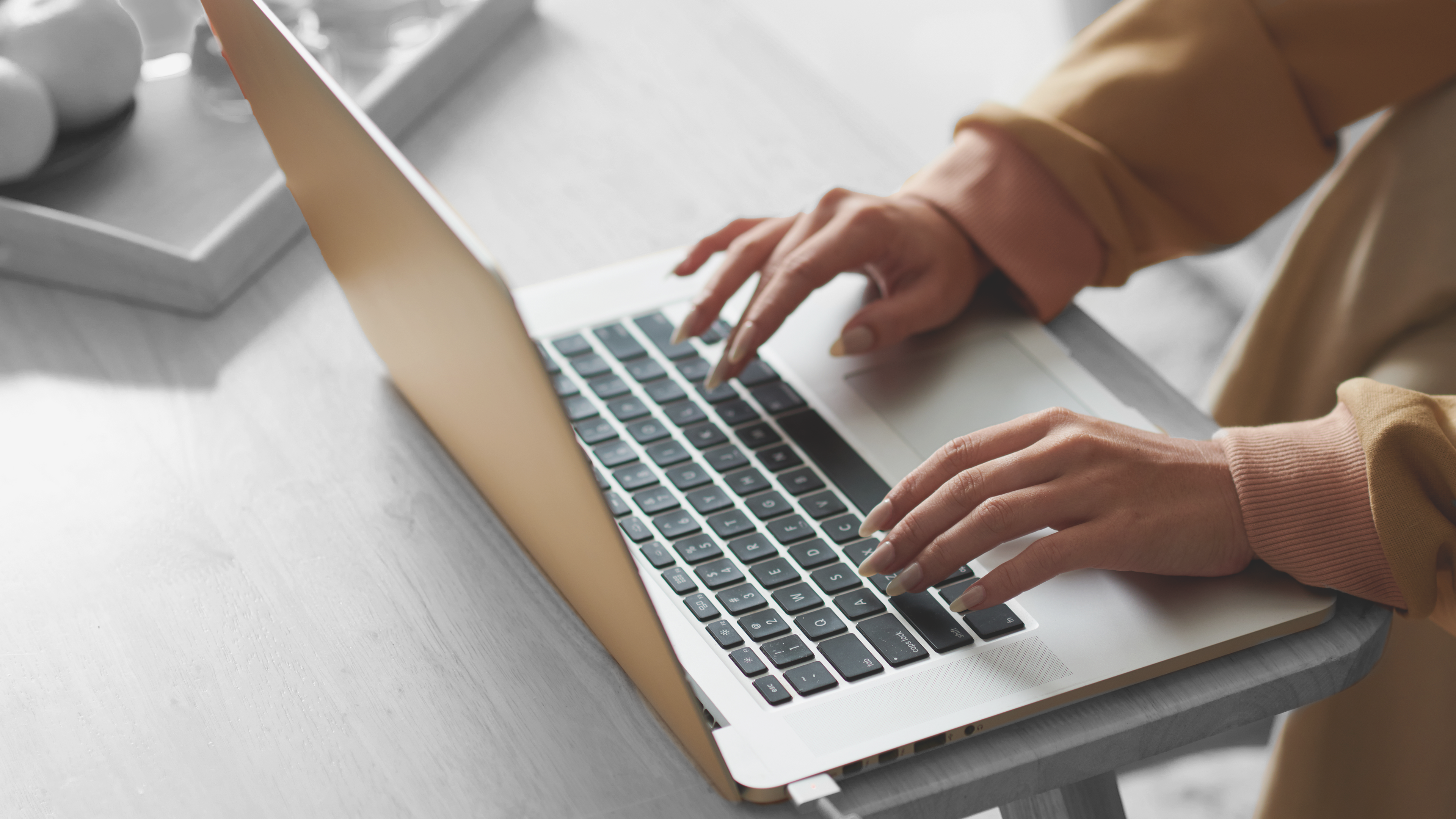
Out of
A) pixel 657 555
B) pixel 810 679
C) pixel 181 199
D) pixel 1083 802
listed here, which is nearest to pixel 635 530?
pixel 657 555

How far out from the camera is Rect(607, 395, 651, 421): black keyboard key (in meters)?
0.65

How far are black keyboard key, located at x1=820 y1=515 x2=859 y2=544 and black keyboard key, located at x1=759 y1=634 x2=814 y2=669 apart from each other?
0.07m

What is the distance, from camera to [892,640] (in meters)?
0.52

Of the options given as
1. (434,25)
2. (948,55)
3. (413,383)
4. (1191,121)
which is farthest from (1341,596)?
(948,55)

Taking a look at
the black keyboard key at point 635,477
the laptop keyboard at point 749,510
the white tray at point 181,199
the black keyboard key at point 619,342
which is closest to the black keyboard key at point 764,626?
the laptop keyboard at point 749,510

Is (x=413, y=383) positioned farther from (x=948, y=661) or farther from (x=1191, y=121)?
(x=1191, y=121)

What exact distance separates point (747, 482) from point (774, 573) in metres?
0.07

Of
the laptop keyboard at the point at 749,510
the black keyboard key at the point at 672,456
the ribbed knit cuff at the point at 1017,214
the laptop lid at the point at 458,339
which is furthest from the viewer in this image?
the ribbed knit cuff at the point at 1017,214

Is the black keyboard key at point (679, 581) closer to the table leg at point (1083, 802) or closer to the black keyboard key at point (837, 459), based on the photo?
the black keyboard key at point (837, 459)

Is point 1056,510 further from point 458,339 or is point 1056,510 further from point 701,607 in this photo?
point 458,339

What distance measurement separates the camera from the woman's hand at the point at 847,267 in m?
0.68

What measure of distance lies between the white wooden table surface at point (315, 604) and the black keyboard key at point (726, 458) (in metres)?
0.11

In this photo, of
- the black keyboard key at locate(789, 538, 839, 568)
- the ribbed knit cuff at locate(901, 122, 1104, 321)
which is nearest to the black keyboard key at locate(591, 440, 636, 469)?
the black keyboard key at locate(789, 538, 839, 568)

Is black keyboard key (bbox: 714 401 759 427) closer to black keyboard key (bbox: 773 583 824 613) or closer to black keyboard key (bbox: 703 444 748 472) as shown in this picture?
black keyboard key (bbox: 703 444 748 472)
